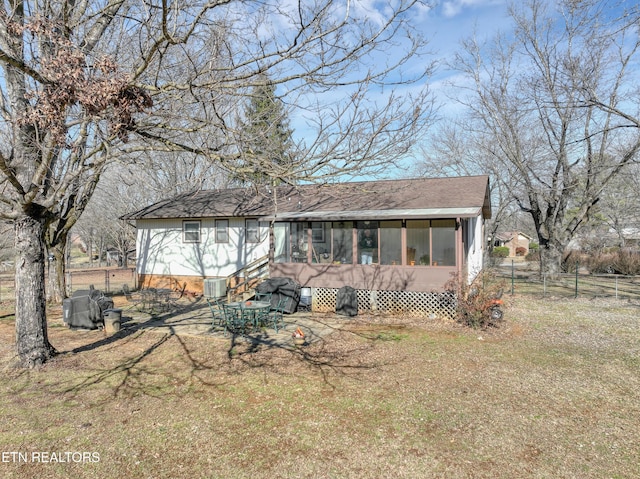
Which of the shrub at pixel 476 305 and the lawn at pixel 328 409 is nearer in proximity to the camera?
the lawn at pixel 328 409

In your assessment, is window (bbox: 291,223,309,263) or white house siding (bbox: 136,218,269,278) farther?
white house siding (bbox: 136,218,269,278)

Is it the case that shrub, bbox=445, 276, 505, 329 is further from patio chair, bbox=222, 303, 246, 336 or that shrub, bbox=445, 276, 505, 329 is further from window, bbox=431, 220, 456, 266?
patio chair, bbox=222, 303, 246, 336

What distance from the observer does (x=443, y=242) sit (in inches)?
462

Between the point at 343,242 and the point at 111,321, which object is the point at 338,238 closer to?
the point at 343,242

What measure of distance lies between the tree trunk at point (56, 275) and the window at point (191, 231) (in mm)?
4384

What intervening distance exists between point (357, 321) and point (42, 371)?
7.24 metres

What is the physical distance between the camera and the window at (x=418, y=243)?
11.9m

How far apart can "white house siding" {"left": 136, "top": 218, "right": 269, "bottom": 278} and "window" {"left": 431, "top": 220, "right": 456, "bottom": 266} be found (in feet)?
21.8

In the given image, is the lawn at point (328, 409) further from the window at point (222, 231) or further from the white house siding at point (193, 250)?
the window at point (222, 231)

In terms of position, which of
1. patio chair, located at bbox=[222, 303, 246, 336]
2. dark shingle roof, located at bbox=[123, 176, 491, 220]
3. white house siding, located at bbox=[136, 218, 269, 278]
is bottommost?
patio chair, located at bbox=[222, 303, 246, 336]

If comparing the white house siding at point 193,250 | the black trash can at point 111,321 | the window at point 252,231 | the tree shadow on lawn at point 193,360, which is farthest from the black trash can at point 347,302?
the black trash can at point 111,321

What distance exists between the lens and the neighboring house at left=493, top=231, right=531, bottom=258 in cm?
5231

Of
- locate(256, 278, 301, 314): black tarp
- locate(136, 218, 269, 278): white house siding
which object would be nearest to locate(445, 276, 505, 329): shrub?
locate(256, 278, 301, 314): black tarp

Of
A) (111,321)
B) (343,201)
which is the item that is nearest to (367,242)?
(343,201)
